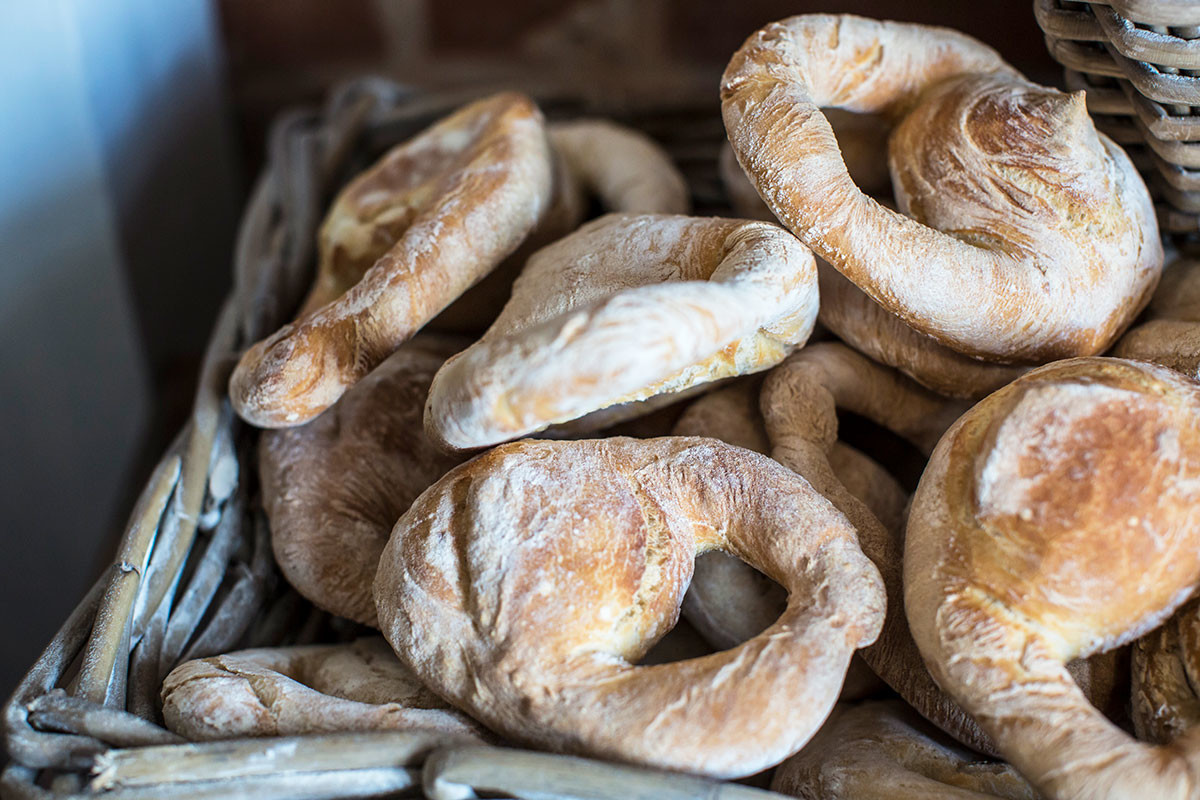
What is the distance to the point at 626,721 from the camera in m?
0.51

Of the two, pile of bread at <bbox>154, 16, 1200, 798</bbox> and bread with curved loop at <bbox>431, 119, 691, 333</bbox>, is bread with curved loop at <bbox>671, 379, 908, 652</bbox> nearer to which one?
pile of bread at <bbox>154, 16, 1200, 798</bbox>

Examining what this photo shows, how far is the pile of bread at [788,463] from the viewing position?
514 mm

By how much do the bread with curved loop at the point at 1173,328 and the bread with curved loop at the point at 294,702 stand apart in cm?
55

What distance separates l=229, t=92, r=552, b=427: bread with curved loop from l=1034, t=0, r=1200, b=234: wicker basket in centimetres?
45

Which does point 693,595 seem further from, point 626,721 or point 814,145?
point 814,145

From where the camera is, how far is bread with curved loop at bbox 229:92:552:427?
70 cm

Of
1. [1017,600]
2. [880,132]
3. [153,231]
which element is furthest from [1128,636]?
[153,231]

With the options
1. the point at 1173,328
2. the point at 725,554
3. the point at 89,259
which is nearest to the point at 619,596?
the point at 725,554

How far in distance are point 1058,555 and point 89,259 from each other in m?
1.11

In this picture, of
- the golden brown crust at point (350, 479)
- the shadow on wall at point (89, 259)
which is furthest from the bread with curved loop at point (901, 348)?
the shadow on wall at point (89, 259)

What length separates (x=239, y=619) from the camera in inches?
29.0

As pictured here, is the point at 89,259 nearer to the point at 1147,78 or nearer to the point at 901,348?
the point at 901,348

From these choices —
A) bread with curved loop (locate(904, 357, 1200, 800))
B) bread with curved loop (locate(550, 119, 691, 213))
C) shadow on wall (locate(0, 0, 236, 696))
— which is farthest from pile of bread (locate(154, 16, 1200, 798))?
shadow on wall (locate(0, 0, 236, 696))

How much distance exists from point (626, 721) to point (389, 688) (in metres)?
0.20
